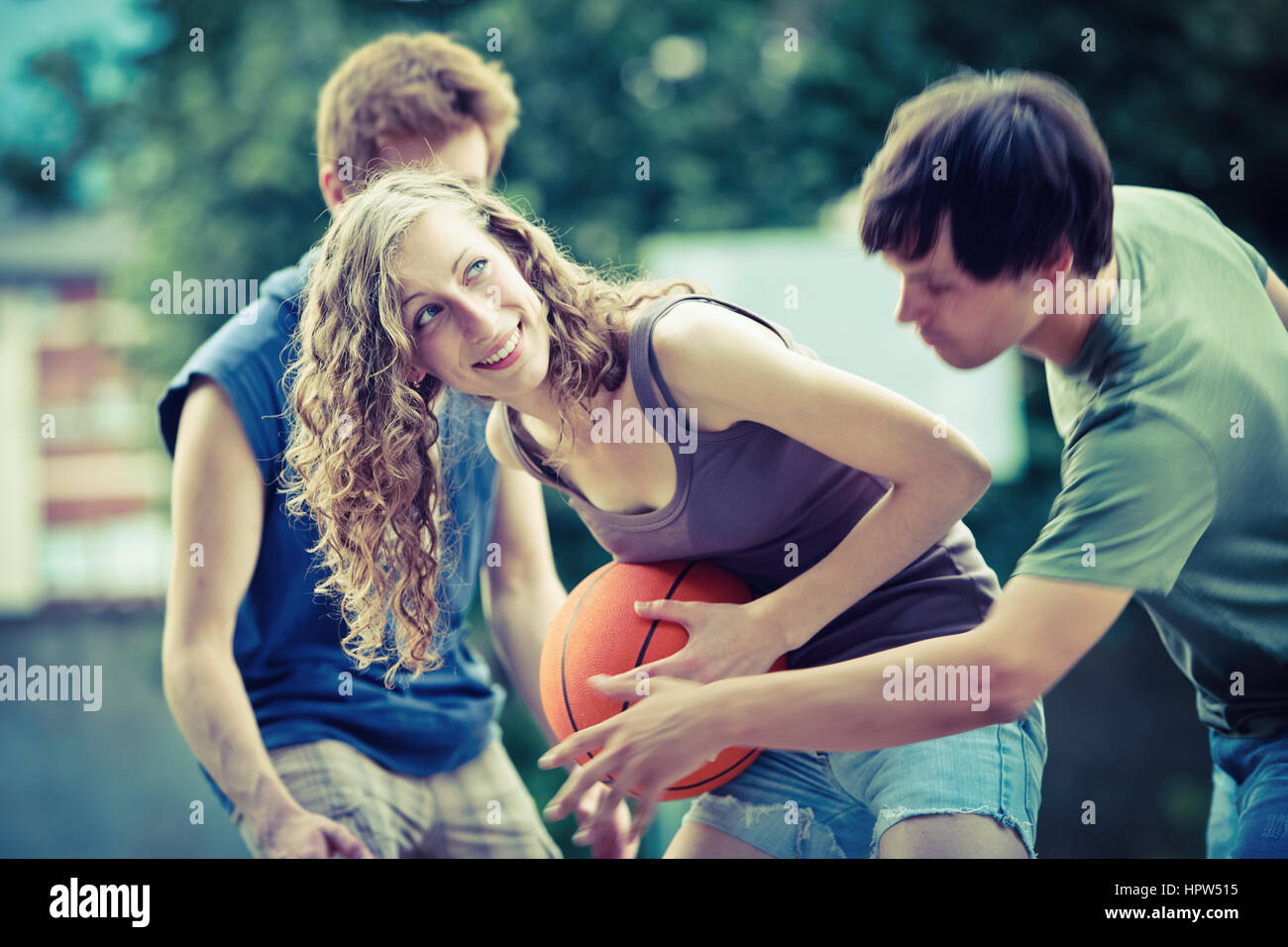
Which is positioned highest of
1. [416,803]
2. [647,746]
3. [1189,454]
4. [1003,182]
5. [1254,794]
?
[1003,182]

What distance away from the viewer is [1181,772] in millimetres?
4871

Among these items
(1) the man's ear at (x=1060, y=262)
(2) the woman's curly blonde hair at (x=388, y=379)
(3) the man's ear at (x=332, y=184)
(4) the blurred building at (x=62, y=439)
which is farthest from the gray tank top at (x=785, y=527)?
(4) the blurred building at (x=62, y=439)

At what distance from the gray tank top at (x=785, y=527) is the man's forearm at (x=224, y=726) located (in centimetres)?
64

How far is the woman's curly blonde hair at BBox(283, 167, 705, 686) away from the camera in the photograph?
166 cm

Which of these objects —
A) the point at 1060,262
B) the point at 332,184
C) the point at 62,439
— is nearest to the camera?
the point at 1060,262

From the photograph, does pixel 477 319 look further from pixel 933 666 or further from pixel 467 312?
pixel 933 666

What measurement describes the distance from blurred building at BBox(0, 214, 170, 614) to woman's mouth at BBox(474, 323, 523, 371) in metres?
4.46

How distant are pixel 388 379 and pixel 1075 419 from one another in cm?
101

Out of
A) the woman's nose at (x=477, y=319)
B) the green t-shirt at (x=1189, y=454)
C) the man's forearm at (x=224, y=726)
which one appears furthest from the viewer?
the man's forearm at (x=224, y=726)

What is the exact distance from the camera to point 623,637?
1.71m

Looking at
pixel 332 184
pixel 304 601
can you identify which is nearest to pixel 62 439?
pixel 332 184

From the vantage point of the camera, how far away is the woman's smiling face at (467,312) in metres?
1.63

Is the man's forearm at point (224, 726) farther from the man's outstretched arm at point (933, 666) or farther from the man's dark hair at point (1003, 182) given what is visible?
the man's dark hair at point (1003, 182)
